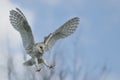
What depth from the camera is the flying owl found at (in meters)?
13.2

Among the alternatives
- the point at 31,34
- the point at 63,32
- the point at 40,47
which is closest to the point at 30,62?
the point at 40,47

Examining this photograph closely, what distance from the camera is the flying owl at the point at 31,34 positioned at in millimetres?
13156

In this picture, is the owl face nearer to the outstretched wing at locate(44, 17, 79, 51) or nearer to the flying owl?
the flying owl

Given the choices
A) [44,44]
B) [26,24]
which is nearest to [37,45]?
[44,44]

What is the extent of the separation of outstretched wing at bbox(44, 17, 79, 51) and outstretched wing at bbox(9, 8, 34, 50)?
0.78 meters

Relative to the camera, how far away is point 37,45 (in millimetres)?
13250

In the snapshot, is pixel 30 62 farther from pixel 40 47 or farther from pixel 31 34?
pixel 31 34

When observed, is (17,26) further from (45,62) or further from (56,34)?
(45,62)

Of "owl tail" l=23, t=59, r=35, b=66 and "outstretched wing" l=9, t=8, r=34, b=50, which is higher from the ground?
"outstretched wing" l=9, t=8, r=34, b=50

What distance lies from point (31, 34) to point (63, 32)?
1.64 metres

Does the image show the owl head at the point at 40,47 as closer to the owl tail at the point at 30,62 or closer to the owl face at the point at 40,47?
the owl face at the point at 40,47

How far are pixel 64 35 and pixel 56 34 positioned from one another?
401mm

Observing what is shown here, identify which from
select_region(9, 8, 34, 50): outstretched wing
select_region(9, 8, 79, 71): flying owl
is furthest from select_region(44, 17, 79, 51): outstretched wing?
select_region(9, 8, 34, 50): outstretched wing

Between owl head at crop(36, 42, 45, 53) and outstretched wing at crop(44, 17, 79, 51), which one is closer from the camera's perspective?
owl head at crop(36, 42, 45, 53)
